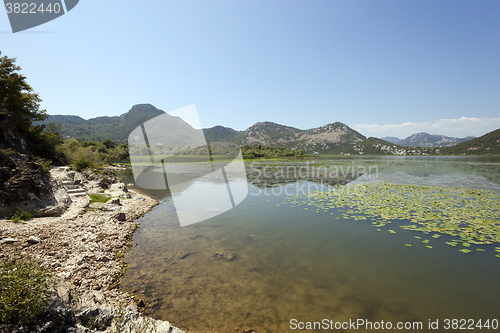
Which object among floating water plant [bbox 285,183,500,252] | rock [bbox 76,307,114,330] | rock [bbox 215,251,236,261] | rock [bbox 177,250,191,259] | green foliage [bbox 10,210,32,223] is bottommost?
floating water plant [bbox 285,183,500,252]

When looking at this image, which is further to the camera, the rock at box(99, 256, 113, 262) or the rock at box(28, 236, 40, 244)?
the rock at box(99, 256, 113, 262)

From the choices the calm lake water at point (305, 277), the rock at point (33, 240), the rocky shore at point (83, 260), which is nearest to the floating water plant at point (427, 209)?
the calm lake water at point (305, 277)

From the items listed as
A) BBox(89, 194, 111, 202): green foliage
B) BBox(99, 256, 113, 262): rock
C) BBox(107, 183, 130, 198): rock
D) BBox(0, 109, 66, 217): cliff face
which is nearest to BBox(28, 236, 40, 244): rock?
BBox(99, 256, 113, 262): rock

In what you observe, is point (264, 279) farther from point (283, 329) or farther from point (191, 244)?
point (191, 244)

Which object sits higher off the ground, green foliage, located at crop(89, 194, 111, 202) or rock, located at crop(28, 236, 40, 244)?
green foliage, located at crop(89, 194, 111, 202)

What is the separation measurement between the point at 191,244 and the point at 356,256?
8711 mm

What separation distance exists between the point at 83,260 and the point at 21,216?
5.66 meters

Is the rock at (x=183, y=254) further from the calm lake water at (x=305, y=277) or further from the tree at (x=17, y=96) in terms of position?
the tree at (x=17, y=96)

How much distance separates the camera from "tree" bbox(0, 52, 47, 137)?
72.3 feet

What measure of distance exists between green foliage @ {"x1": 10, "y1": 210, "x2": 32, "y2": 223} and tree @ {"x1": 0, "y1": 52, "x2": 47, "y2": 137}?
18.9 m

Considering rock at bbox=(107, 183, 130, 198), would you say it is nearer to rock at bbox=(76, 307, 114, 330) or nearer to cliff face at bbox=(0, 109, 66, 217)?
cliff face at bbox=(0, 109, 66, 217)

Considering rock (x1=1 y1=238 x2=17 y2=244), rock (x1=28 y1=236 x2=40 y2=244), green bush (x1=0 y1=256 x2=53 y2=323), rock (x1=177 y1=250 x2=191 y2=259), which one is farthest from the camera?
rock (x1=177 y1=250 x2=191 y2=259)

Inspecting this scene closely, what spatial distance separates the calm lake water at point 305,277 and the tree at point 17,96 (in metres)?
26.7

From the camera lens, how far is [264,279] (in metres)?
7.64
